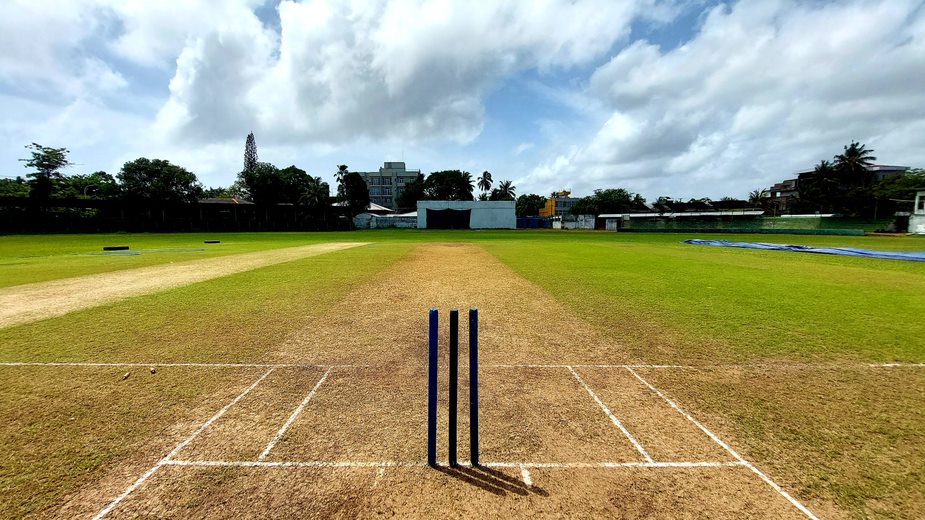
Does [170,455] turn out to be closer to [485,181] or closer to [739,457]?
[739,457]

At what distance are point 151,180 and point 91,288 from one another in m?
70.6

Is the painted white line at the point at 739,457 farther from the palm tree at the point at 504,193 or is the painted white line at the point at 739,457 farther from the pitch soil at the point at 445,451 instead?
the palm tree at the point at 504,193

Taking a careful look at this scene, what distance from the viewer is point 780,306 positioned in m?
10.8

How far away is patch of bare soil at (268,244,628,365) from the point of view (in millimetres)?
7129

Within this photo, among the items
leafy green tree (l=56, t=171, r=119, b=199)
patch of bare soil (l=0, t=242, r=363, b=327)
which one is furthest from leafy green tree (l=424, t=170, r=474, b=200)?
patch of bare soil (l=0, t=242, r=363, b=327)

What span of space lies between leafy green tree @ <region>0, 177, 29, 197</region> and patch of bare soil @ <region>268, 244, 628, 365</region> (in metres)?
77.8

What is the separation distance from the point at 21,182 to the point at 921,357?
10179 centimetres

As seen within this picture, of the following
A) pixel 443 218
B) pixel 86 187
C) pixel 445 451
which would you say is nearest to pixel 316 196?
pixel 443 218

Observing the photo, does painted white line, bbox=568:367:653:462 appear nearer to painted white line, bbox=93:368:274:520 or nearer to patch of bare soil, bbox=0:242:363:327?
painted white line, bbox=93:368:274:520

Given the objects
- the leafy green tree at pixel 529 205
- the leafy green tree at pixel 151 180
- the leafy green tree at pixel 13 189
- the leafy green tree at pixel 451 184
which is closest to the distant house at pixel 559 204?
the leafy green tree at pixel 529 205

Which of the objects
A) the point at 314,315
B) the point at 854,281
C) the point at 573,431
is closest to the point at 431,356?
the point at 573,431

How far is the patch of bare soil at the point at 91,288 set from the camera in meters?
10.1

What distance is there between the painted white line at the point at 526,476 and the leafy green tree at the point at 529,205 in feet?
489

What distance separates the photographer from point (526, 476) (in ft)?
12.6
